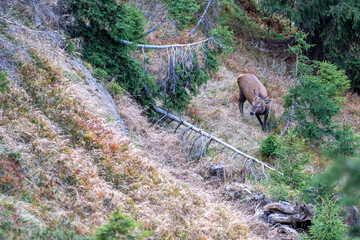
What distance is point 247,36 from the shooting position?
64.4 ft

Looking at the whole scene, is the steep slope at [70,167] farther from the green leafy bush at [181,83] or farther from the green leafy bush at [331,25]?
the green leafy bush at [331,25]

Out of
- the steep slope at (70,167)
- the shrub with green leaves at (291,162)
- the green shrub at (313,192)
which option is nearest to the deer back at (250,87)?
the shrub with green leaves at (291,162)

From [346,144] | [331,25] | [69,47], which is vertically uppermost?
[331,25]

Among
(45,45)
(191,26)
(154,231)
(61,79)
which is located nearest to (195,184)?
(154,231)

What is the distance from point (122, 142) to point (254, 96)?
26.4ft

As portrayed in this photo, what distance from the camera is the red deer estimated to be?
13250 millimetres

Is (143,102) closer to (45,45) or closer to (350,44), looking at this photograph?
(45,45)

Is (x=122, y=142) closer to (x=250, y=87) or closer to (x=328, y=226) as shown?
(x=328, y=226)

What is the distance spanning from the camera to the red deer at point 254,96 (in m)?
13.2

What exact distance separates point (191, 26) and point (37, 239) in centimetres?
1562

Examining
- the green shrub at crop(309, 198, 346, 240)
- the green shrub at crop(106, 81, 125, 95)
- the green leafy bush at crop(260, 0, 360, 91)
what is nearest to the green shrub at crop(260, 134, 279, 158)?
the green shrub at crop(106, 81, 125, 95)

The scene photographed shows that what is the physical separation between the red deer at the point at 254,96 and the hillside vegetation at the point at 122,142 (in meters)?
0.66

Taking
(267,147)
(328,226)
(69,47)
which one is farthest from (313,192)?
(69,47)

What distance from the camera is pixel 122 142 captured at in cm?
643
